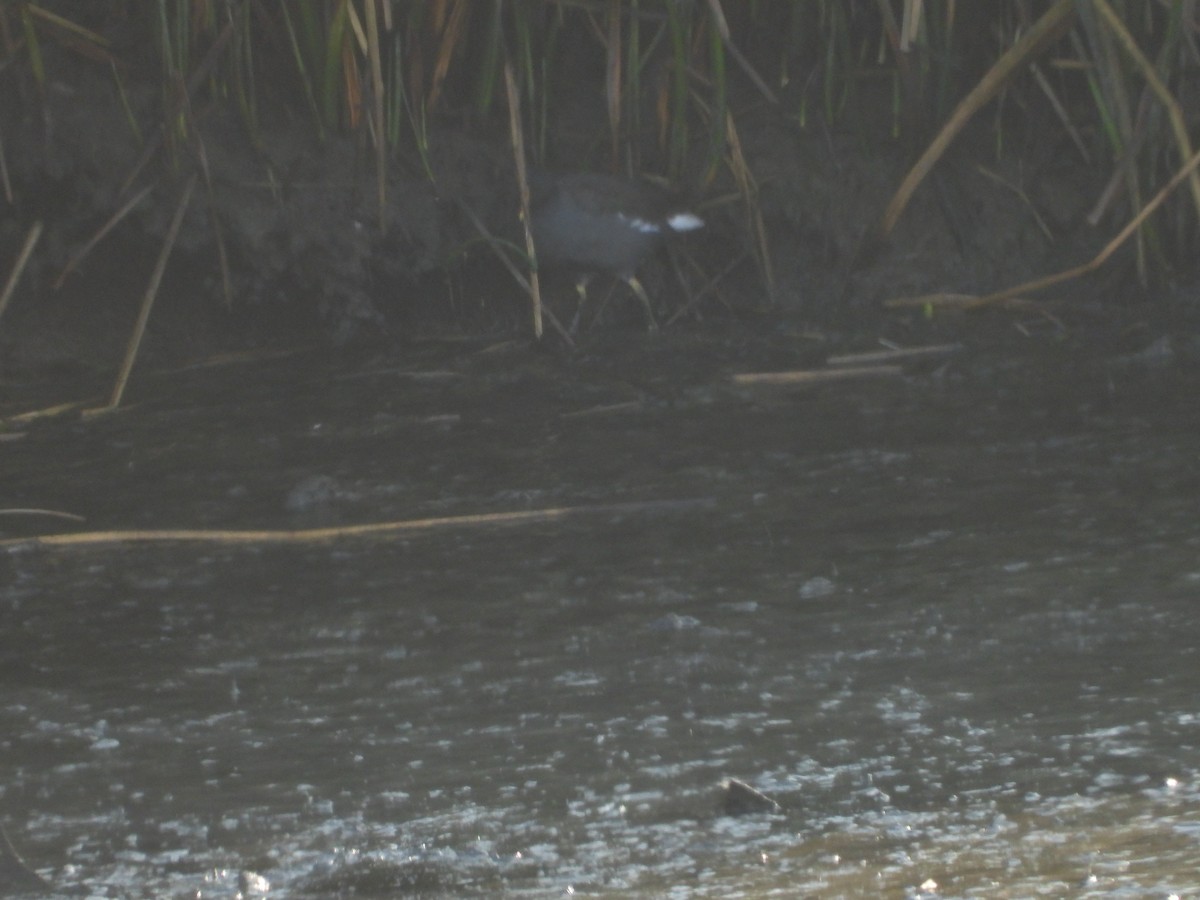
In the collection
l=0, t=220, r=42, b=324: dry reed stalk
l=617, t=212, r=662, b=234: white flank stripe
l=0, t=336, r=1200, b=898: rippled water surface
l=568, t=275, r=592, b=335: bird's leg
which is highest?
l=617, t=212, r=662, b=234: white flank stripe

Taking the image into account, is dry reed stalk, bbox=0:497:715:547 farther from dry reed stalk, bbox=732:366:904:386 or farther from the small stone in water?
dry reed stalk, bbox=732:366:904:386

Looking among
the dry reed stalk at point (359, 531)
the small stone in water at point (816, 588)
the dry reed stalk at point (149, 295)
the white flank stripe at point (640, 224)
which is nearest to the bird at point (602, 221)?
the white flank stripe at point (640, 224)

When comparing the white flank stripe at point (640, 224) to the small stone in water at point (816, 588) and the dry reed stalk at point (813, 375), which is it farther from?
the small stone in water at point (816, 588)

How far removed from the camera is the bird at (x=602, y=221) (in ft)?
12.8

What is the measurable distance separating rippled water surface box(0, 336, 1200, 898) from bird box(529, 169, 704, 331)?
614mm

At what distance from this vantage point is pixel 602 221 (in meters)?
3.90

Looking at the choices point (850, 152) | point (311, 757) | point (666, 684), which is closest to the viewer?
point (311, 757)

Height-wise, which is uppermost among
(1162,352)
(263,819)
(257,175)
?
(257,175)

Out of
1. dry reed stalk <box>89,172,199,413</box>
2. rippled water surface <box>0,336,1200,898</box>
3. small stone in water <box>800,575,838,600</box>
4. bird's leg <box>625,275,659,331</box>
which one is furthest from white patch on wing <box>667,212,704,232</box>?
small stone in water <box>800,575,838,600</box>

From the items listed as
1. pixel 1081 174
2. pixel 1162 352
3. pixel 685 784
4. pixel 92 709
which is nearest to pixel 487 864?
pixel 685 784

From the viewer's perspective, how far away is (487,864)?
163 cm

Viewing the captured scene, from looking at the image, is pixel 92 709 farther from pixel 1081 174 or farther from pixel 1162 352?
pixel 1081 174

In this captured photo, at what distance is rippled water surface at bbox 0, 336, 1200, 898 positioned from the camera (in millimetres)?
1647

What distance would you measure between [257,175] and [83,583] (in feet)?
5.37
